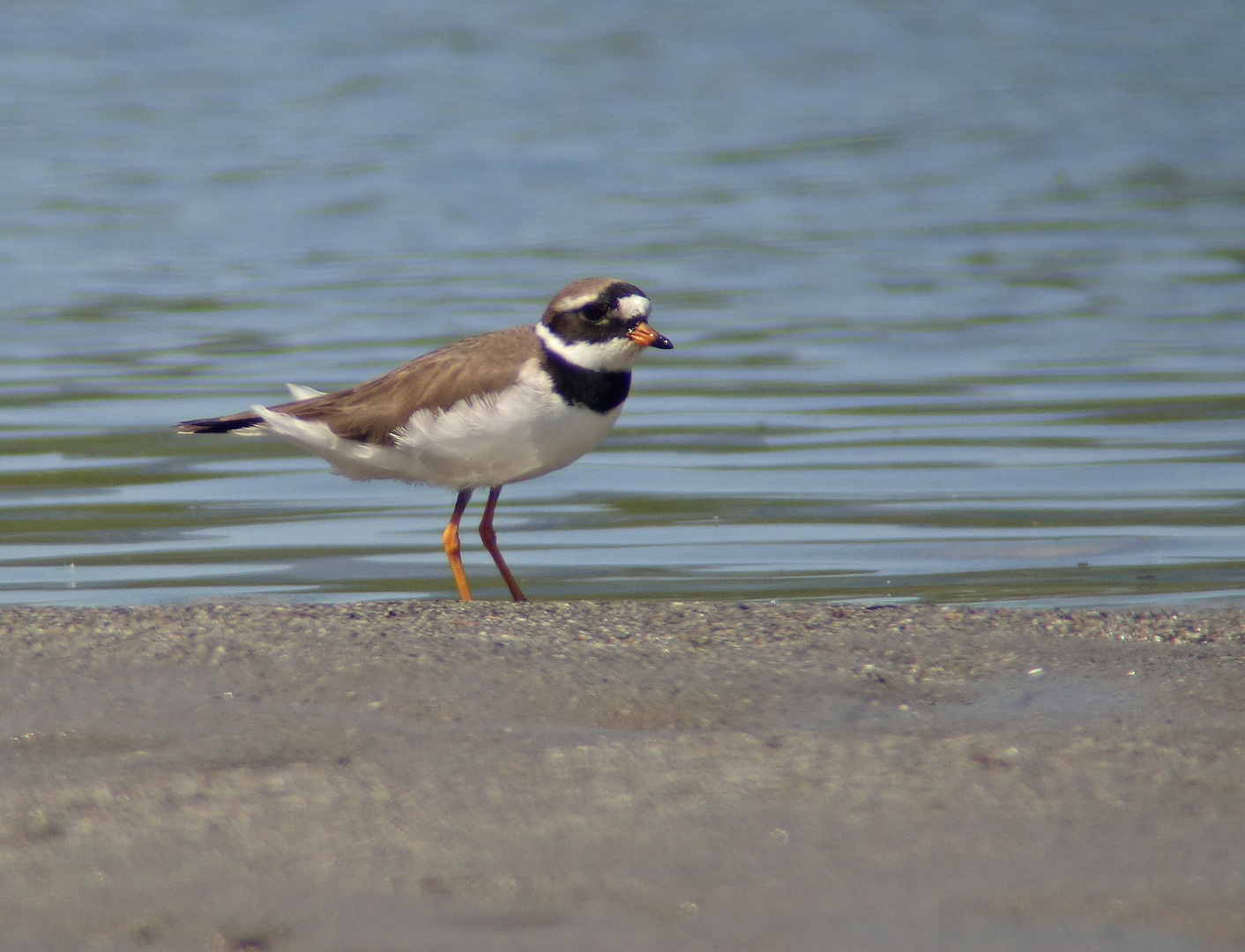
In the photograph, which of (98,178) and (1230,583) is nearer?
(1230,583)

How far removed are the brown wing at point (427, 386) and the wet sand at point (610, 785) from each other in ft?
3.66

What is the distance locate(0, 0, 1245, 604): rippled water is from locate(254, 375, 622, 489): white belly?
0.86 metres

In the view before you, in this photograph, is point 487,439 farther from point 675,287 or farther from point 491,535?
point 675,287

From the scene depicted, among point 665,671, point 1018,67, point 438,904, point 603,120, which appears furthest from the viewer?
point 1018,67

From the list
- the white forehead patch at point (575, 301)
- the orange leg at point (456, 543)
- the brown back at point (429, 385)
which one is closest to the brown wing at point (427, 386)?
the brown back at point (429, 385)

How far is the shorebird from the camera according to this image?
550 centimetres

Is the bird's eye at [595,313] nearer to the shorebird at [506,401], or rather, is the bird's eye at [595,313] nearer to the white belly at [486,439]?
the shorebird at [506,401]

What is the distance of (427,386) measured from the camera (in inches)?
221

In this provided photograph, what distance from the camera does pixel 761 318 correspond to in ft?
42.8

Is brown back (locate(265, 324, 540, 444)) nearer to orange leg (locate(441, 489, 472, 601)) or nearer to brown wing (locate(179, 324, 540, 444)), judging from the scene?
brown wing (locate(179, 324, 540, 444))

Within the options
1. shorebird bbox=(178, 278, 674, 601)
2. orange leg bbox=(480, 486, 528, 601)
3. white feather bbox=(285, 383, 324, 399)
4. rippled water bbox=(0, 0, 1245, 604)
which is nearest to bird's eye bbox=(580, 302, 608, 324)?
shorebird bbox=(178, 278, 674, 601)

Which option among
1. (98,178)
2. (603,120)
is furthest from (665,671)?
(603,120)

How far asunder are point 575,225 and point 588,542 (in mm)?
11091

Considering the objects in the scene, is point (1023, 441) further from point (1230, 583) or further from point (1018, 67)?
point (1018, 67)
